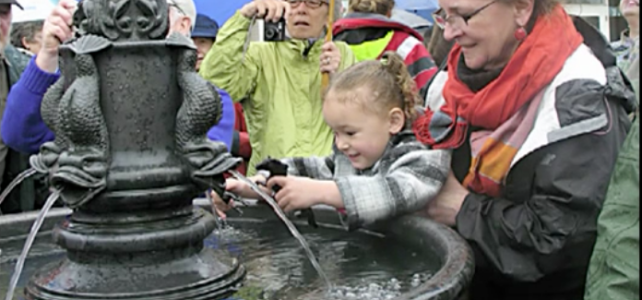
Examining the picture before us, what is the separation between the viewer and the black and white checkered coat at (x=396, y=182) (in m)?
2.50

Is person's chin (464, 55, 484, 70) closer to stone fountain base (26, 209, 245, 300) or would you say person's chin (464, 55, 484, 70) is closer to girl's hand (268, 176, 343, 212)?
girl's hand (268, 176, 343, 212)

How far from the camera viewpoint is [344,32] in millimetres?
4852

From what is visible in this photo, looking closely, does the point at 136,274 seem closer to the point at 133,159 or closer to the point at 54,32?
the point at 133,159

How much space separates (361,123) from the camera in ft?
9.05

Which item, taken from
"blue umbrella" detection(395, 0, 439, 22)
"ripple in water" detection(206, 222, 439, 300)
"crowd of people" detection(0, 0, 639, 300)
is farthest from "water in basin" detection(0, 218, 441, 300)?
"blue umbrella" detection(395, 0, 439, 22)

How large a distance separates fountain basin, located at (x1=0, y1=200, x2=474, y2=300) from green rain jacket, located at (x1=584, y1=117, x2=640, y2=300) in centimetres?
31

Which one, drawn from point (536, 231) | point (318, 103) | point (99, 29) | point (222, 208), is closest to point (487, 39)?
point (536, 231)

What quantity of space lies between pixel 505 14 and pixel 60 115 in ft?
4.47

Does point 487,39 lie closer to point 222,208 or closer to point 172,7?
point 222,208

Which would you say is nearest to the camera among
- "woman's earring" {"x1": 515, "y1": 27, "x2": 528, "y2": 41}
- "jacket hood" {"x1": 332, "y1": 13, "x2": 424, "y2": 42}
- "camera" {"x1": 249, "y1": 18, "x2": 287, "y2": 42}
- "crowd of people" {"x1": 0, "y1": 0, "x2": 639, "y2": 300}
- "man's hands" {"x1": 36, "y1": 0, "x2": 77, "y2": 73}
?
"crowd of people" {"x1": 0, "y1": 0, "x2": 639, "y2": 300}

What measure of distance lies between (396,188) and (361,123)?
1.00 feet

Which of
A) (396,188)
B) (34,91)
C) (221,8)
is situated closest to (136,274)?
(396,188)

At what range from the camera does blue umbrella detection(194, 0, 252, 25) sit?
466 centimetres

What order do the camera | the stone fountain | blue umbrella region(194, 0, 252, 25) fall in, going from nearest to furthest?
1. the stone fountain
2. the camera
3. blue umbrella region(194, 0, 252, 25)
